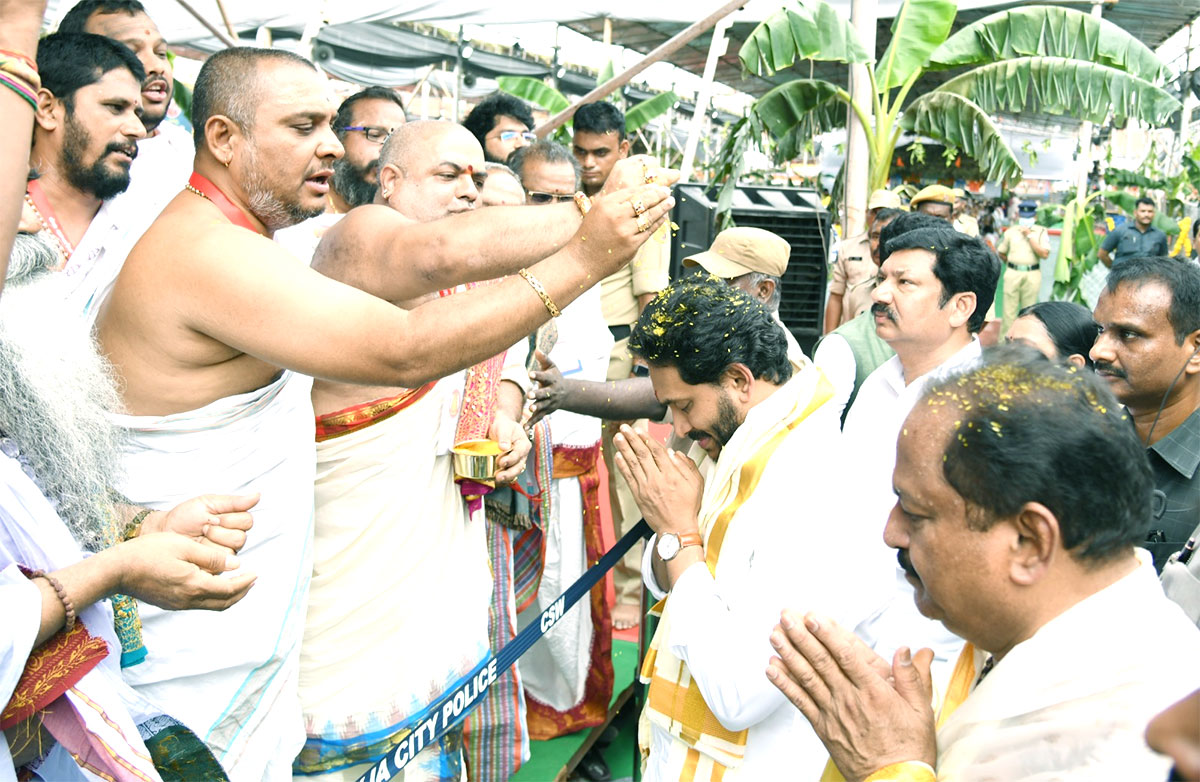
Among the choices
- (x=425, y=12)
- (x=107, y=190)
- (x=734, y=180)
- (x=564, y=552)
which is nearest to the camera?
(x=107, y=190)

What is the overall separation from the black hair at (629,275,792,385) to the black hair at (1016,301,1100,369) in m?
1.24

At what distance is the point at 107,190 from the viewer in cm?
280

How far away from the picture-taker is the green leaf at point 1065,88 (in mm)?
7973

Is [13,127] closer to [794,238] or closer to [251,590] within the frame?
[251,590]

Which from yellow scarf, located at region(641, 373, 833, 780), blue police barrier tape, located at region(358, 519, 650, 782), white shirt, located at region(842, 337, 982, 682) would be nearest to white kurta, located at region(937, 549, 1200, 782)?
white shirt, located at region(842, 337, 982, 682)

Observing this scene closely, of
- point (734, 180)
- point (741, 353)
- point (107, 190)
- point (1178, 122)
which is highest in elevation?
point (107, 190)

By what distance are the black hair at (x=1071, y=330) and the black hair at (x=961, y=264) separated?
0.61ft

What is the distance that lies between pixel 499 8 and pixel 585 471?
6.22 meters

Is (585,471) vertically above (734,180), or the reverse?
(734,180)

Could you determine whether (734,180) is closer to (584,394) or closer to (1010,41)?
(1010,41)

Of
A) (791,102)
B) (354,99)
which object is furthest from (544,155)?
(791,102)

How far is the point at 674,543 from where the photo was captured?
2154 millimetres

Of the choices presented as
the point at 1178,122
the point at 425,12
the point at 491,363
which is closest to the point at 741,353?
the point at 491,363

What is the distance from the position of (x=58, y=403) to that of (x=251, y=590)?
0.67 meters
